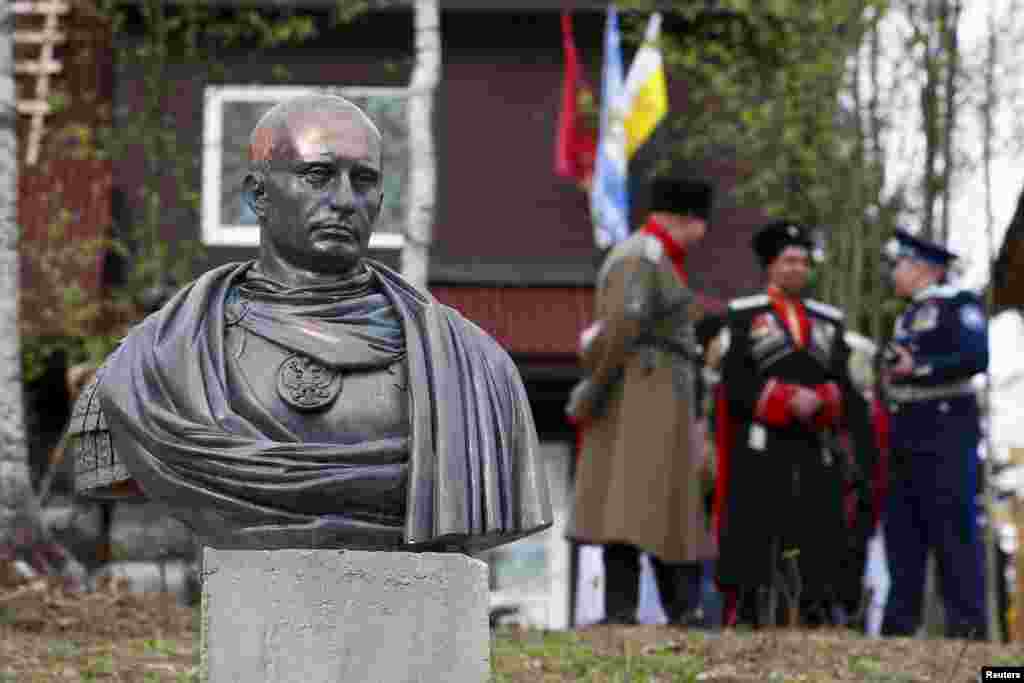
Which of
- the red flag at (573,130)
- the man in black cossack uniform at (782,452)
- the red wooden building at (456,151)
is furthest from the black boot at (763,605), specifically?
the red flag at (573,130)

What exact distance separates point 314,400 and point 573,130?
13927 millimetres

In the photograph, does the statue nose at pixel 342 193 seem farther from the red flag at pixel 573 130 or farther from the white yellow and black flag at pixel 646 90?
the red flag at pixel 573 130

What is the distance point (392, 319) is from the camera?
5.96 metres

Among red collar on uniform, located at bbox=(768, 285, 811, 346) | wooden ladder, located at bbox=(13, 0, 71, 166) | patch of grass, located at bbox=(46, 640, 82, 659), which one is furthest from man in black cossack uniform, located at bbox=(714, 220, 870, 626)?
wooden ladder, located at bbox=(13, 0, 71, 166)

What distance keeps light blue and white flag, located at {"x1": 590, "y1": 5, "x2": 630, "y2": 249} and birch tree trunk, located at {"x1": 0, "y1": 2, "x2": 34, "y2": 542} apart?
857 centimetres

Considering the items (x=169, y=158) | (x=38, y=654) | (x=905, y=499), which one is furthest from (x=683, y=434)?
(x=169, y=158)

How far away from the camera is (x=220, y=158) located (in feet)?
65.7

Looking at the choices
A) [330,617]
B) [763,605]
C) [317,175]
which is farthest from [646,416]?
[330,617]

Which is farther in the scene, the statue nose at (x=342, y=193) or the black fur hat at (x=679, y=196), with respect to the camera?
the black fur hat at (x=679, y=196)

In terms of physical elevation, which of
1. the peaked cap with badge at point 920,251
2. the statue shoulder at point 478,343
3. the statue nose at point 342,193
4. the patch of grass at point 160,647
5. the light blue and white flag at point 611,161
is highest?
the light blue and white flag at point 611,161

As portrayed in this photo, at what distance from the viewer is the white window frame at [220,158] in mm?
19812

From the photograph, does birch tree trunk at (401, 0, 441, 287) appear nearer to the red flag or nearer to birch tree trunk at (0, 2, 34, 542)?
birch tree trunk at (0, 2, 34, 542)

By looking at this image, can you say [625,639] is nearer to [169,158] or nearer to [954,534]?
[954,534]

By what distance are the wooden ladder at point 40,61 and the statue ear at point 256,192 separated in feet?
44.8
